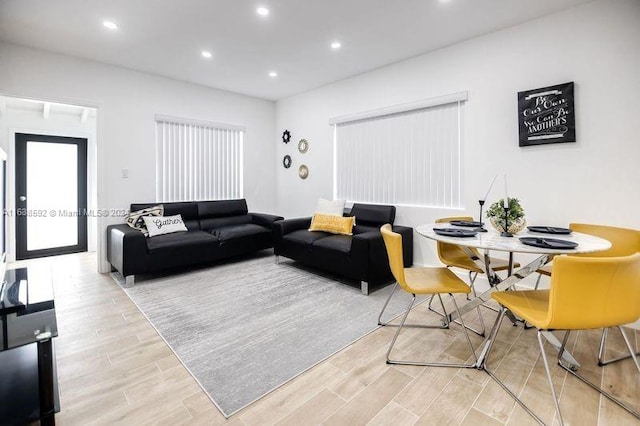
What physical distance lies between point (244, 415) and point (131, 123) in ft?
13.7

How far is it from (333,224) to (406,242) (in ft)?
3.16

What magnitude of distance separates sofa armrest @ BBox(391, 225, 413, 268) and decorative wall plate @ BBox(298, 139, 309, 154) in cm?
226

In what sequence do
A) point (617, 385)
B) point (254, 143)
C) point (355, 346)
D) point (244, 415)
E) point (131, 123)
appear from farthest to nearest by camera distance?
point (254, 143), point (131, 123), point (355, 346), point (617, 385), point (244, 415)

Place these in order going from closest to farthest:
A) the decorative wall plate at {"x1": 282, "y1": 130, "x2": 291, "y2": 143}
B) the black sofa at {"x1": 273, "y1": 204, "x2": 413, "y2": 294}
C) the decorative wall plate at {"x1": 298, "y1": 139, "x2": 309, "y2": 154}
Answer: the black sofa at {"x1": 273, "y1": 204, "x2": 413, "y2": 294}
the decorative wall plate at {"x1": 298, "y1": 139, "x2": 309, "y2": 154}
the decorative wall plate at {"x1": 282, "y1": 130, "x2": 291, "y2": 143}

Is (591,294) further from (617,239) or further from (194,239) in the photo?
(194,239)

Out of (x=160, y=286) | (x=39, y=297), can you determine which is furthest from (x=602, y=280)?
(x=160, y=286)

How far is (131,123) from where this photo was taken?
4.30 metres

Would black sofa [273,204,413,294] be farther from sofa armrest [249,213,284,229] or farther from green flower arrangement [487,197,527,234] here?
green flower arrangement [487,197,527,234]

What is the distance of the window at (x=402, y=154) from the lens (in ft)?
12.1

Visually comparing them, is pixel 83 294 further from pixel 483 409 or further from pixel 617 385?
pixel 617 385

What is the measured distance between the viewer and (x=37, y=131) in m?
4.86

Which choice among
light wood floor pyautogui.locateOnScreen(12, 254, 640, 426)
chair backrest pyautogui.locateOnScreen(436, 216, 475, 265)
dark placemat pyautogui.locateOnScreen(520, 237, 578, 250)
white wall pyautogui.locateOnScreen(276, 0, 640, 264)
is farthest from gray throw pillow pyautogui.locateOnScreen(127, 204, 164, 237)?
dark placemat pyautogui.locateOnScreen(520, 237, 578, 250)

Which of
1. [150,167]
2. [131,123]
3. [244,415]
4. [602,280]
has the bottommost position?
[244,415]

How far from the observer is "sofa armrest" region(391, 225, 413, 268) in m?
3.77
